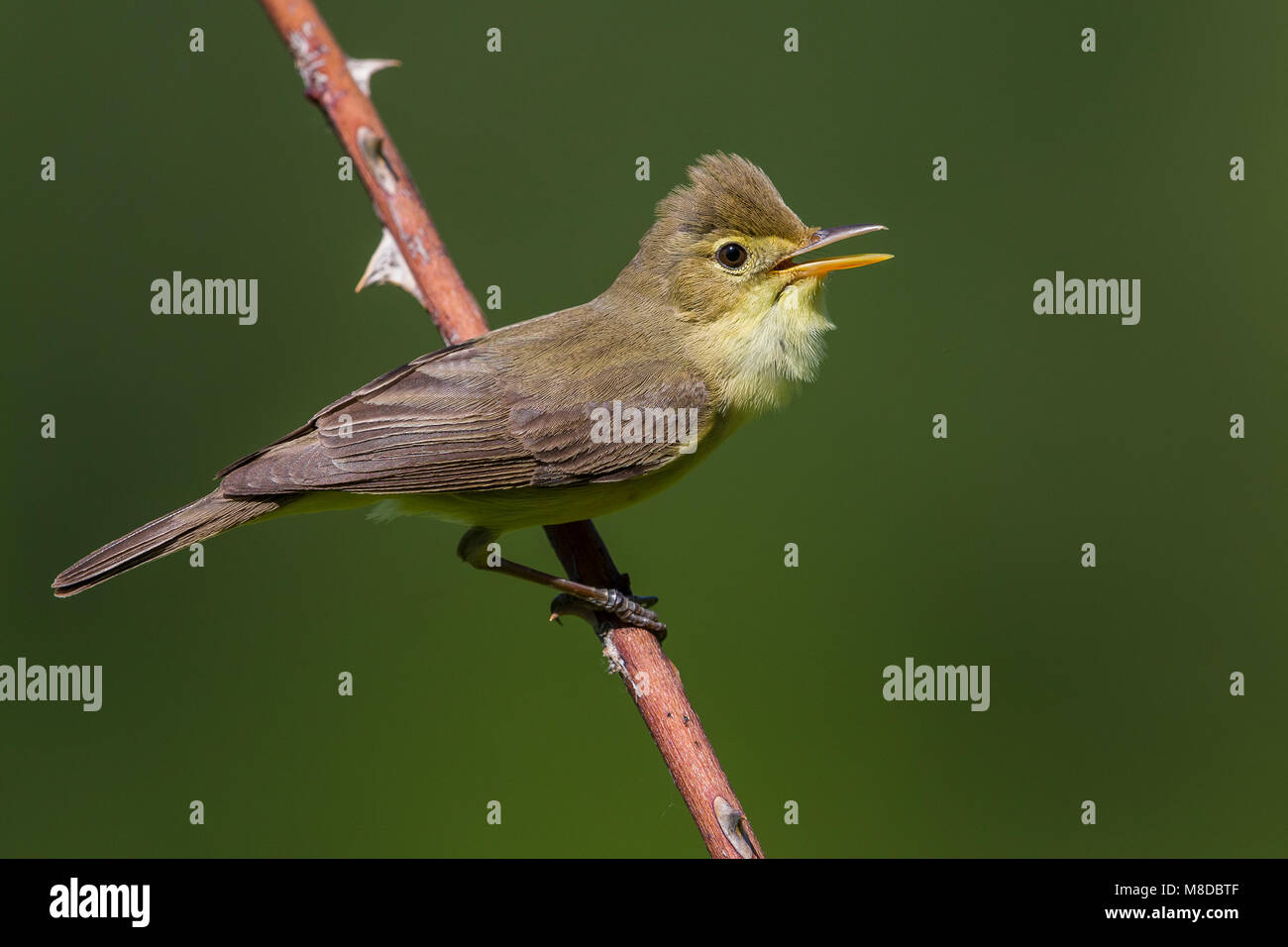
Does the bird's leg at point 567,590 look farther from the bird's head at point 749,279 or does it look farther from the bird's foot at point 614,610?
the bird's head at point 749,279

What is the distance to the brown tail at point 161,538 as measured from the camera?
10.5ft

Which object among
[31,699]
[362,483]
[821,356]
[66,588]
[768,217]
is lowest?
[31,699]

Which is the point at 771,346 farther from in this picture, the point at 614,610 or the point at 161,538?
the point at 161,538

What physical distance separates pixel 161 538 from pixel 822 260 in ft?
6.61

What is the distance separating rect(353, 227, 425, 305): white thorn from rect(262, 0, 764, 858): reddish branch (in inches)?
1.1

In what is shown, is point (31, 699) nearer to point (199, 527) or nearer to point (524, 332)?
point (199, 527)

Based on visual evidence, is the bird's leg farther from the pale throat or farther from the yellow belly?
the pale throat

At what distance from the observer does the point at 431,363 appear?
3582mm

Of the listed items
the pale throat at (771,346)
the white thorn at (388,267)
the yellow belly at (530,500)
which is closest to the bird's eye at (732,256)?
the pale throat at (771,346)

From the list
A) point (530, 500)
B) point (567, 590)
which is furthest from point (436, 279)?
point (567, 590)

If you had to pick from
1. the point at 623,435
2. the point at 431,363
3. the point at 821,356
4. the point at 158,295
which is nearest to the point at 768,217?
the point at 821,356

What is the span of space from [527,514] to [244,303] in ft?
6.77

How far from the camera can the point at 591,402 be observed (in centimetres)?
344

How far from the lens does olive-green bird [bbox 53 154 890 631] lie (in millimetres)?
3354
